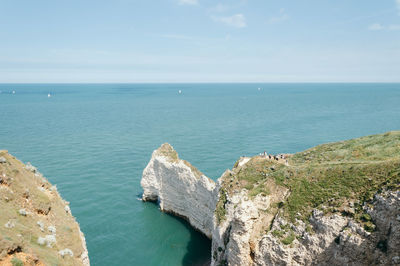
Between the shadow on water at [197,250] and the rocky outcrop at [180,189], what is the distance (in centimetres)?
95

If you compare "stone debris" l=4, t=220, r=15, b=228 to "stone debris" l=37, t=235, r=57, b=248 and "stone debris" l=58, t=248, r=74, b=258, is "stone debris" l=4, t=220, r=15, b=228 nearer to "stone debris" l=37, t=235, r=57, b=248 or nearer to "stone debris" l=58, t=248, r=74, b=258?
"stone debris" l=37, t=235, r=57, b=248

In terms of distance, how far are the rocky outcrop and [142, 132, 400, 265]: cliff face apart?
451cm

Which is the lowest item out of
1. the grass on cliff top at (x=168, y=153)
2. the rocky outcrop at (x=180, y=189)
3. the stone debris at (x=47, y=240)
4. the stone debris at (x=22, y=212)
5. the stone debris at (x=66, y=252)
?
the rocky outcrop at (x=180, y=189)

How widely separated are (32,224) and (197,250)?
24197 mm

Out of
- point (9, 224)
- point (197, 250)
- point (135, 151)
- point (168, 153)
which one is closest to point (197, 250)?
point (197, 250)

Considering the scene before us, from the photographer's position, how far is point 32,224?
63.1 ft

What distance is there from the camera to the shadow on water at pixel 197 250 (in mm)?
35509

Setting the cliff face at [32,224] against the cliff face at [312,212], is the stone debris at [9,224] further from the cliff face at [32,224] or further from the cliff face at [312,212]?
the cliff face at [312,212]

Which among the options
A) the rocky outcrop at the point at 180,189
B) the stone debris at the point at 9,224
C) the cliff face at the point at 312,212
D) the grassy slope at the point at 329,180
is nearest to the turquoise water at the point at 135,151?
the rocky outcrop at the point at 180,189

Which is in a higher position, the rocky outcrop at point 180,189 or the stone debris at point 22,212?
the stone debris at point 22,212

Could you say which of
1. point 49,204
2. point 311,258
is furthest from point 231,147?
point 49,204

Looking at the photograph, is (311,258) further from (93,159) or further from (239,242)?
(93,159)

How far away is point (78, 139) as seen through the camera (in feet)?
277

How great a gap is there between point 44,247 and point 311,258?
21.7 metres
